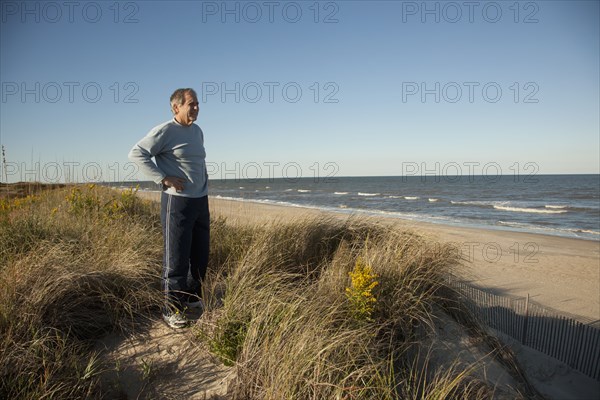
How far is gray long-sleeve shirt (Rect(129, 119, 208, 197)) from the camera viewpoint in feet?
9.77

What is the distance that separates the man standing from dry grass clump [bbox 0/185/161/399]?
297 mm

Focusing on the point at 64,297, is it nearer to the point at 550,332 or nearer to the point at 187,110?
the point at 187,110

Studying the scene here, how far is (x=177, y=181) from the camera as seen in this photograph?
301 cm

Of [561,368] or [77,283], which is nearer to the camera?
[77,283]

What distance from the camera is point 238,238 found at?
4715mm

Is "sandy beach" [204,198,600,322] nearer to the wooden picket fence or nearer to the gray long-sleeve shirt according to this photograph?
the wooden picket fence

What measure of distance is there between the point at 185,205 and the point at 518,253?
470 inches

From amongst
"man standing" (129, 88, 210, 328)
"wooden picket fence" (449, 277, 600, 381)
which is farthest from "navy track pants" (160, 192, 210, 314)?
"wooden picket fence" (449, 277, 600, 381)

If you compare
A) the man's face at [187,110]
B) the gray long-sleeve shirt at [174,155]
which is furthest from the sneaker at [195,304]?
the man's face at [187,110]

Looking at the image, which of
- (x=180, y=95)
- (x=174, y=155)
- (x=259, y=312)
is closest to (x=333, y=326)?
(x=259, y=312)

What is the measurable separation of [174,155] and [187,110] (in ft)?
1.30

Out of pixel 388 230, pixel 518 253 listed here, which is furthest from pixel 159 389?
pixel 518 253

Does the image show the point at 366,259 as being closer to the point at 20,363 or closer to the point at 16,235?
the point at 20,363

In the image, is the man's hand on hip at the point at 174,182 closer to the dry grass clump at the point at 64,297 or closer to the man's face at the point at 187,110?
the man's face at the point at 187,110
